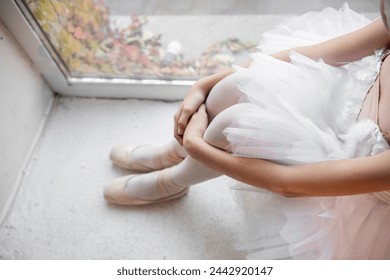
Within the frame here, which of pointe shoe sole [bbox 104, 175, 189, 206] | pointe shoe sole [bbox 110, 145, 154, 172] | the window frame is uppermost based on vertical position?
the window frame

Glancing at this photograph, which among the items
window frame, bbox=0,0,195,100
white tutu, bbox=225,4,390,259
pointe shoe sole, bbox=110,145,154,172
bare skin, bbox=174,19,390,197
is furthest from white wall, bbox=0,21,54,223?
white tutu, bbox=225,4,390,259

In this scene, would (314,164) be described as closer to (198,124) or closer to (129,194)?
(198,124)

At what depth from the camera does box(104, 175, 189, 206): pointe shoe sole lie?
1226 mm

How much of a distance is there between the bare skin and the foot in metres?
0.19

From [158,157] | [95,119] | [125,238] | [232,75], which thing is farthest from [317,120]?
[95,119]

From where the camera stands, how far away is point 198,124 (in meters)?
0.91

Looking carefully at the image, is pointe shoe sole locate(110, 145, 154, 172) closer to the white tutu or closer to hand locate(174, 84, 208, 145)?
hand locate(174, 84, 208, 145)

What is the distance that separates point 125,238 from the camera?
123 centimetres

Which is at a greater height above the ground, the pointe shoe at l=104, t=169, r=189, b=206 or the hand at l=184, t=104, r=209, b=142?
the hand at l=184, t=104, r=209, b=142

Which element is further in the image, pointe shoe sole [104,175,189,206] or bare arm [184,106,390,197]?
pointe shoe sole [104,175,189,206]

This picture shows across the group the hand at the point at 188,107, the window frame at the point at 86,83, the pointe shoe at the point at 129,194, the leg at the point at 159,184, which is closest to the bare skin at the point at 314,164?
the hand at the point at 188,107

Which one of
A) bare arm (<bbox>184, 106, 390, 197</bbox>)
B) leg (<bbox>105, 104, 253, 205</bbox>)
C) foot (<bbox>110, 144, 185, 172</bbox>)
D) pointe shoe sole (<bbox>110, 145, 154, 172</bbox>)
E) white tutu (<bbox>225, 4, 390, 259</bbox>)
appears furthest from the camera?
pointe shoe sole (<bbox>110, 145, 154, 172</bbox>)

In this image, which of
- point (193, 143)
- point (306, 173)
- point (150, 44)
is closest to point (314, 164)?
point (306, 173)
